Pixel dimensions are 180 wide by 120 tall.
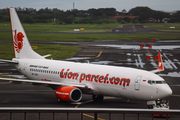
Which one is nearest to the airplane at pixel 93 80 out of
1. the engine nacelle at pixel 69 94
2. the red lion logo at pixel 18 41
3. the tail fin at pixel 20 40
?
the engine nacelle at pixel 69 94

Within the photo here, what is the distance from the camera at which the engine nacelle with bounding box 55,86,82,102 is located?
94.9ft

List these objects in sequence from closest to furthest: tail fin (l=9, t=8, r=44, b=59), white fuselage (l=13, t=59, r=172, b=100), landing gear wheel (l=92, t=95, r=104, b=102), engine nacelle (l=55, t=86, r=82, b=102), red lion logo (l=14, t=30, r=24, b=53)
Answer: white fuselage (l=13, t=59, r=172, b=100)
engine nacelle (l=55, t=86, r=82, b=102)
landing gear wheel (l=92, t=95, r=104, b=102)
tail fin (l=9, t=8, r=44, b=59)
red lion logo (l=14, t=30, r=24, b=53)

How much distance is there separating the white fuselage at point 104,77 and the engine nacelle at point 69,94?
1.54m

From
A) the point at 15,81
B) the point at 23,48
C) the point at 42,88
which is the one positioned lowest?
Answer: the point at 42,88

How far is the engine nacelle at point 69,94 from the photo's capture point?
2893 centimetres

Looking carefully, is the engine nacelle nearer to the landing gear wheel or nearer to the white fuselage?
the white fuselage

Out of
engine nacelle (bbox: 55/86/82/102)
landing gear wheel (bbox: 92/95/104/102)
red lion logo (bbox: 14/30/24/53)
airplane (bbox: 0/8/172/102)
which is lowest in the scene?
landing gear wheel (bbox: 92/95/104/102)

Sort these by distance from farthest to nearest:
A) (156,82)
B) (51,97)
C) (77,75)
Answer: (51,97) → (77,75) → (156,82)

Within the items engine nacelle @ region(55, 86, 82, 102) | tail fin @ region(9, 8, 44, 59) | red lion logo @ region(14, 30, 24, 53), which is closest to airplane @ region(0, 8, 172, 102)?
engine nacelle @ region(55, 86, 82, 102)

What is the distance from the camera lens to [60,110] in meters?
9.28

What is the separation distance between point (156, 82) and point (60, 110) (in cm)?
1851

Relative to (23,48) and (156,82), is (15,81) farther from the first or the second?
(156,82)

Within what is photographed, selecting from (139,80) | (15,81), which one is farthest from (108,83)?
(15,81)

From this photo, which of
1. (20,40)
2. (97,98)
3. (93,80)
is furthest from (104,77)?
(20,40)
